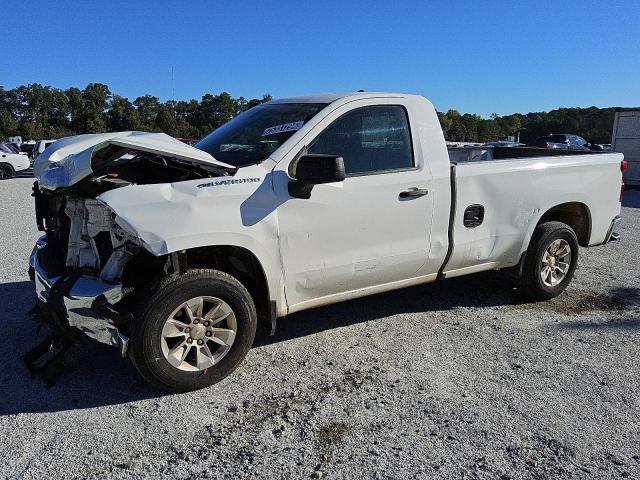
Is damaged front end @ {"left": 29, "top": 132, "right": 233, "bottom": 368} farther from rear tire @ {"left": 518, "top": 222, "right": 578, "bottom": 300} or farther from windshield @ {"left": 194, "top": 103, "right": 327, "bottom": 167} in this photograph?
rear tire @ {"left": 518, "top": 222, "right": 578, "bottom": 300}

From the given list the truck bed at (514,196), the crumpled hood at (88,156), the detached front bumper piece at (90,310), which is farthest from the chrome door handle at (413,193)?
the detached front bumper piece at (90,310)

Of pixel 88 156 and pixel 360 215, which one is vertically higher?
pixel 88 156

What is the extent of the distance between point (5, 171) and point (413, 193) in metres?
22.9

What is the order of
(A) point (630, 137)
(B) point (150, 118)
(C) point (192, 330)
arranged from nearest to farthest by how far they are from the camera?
1. (C) point (192, 330)
2. (A) point (630, 137)
3. (B) point (150, 118)

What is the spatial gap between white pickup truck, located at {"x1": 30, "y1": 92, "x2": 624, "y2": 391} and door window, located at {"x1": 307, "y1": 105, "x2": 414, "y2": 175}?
1 centimetres

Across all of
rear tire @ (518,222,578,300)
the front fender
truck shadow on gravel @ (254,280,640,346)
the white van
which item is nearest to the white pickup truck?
the front fender

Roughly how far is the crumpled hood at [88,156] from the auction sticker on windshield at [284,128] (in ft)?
2.16

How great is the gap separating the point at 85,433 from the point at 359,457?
5.19 ft

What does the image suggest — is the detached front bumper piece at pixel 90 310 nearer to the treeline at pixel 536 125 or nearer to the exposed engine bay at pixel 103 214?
the exposed engine bay at pixel 103 214

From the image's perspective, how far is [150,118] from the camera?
5391 centimetres

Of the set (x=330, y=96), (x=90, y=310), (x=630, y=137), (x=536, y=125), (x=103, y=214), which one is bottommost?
(x=536, y=125)

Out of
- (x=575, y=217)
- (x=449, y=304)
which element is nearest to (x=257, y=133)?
(x=449, y=304)

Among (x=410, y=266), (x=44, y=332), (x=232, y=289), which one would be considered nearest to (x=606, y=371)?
(x=410, y=266)

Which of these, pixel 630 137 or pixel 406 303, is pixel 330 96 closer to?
pixel 406 303
